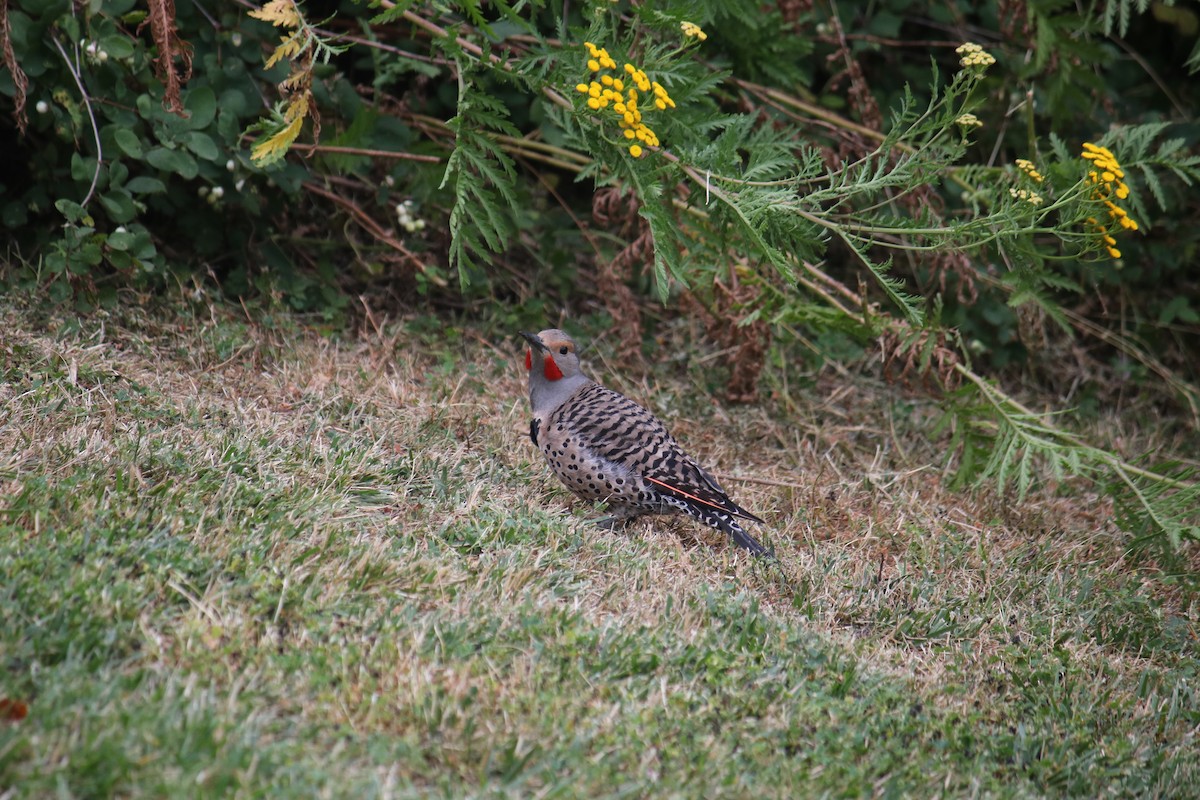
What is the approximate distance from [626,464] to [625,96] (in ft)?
4.35

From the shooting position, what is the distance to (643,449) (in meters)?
4.50

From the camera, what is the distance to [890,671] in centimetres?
362

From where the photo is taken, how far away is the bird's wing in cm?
435

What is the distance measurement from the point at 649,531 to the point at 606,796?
1.76m

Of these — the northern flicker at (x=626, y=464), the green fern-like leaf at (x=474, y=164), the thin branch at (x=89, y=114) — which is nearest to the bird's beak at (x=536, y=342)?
the northern flicker at (x=626, y=464)

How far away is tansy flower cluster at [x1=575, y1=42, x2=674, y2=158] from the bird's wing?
3.55ft

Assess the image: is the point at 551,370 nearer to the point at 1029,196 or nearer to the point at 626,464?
the point at 626,464

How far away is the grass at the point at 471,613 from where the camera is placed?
8.98 ft

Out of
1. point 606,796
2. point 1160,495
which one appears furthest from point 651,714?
point 1160,495

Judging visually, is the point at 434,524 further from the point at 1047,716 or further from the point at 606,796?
the point at 1047,716

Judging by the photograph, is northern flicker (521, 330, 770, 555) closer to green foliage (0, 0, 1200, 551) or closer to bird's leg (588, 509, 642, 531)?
bird's leg (588, 509, 642, 531)

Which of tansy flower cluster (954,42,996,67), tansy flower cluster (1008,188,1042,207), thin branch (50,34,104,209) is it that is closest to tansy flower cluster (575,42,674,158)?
tansy flower cluster (954,42,996,67)

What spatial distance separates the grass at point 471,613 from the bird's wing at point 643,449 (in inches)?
8.0

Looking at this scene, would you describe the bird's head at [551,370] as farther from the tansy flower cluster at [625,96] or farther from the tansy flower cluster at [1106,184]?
the tansy flower cluster at [1106,184]
